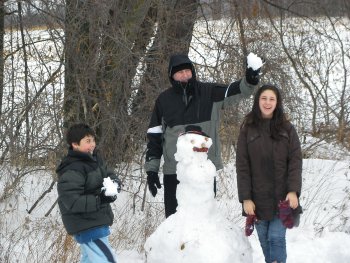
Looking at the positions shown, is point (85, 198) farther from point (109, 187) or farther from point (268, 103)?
point (268, 103)

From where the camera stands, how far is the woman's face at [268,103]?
13.3 ft

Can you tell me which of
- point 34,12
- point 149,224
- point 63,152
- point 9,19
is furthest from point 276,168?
point 9,19

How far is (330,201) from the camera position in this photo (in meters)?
6.82

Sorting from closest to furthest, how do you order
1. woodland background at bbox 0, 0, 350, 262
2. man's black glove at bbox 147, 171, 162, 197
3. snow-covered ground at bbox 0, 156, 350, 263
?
1. man's black glove at bbox 147, 171, 162, 197
2. snow-covered ground at bbox 0, 156, 350, 263
3. woodland background at bbox 0, 0, 350, 262

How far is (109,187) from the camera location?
3707mm

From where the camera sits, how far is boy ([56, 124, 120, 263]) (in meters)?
3.67

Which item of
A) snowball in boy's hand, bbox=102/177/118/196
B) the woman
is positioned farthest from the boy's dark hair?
the woman

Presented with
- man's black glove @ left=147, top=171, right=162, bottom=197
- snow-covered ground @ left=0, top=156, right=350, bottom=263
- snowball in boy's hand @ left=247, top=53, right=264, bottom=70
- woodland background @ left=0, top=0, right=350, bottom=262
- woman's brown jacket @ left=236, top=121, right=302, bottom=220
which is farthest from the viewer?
woodland background @ left=0, top=0, right=350, bottom=262

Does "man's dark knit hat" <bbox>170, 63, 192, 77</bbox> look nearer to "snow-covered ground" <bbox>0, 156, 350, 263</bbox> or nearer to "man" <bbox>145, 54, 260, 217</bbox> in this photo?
"man" <bbox>145, 54, 260, 217</bbox>

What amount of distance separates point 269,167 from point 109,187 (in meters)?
1.09

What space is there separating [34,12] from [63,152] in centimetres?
154

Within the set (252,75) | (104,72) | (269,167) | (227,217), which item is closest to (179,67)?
(252,75)

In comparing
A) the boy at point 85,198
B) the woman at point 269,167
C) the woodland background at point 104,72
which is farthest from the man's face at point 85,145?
the woodland background at point 104,72

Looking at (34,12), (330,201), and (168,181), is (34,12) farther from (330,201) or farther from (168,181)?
(330,201)
